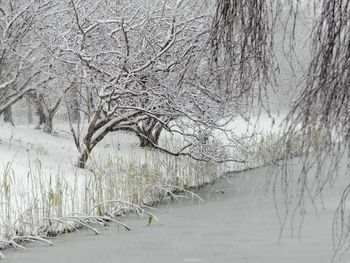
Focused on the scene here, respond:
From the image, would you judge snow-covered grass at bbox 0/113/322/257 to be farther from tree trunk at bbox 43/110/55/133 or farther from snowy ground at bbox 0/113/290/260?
tree trunk at bbox 43/110/55/133

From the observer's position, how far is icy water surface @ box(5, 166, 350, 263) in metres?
7.09

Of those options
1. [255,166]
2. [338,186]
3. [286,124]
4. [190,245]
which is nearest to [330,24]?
[286,124]

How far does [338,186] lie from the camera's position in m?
12.9

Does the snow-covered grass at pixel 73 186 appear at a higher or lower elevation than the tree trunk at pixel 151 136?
lower

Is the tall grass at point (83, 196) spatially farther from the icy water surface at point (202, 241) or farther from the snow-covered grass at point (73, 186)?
the icy water surface at point (202, 241)

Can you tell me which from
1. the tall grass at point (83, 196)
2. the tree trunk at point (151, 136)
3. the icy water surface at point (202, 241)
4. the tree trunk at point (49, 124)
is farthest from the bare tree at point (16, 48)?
the icy water surface at point (202, 241)

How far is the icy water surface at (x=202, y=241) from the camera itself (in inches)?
279

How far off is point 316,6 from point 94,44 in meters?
8.89

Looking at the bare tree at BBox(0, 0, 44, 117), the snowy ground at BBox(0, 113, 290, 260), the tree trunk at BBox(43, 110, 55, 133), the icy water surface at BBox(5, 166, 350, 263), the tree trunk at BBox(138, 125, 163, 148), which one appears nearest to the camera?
the icy water surface at BBox(5, 166, 350, 263)

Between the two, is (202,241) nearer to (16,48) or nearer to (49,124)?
(16,48)

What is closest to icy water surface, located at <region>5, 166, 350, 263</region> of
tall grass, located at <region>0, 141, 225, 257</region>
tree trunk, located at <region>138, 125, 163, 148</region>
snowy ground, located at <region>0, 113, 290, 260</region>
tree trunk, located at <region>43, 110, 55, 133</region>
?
tall grass, located at <region>0, 141, 225, 257</region>

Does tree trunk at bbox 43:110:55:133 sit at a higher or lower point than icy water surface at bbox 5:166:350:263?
higher

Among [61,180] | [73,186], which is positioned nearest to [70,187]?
[61,180]

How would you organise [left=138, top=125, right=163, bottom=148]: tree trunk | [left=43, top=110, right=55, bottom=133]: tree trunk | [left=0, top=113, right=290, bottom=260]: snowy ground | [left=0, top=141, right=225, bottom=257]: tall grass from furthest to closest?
[left=43, top=110, right=55, bottom=133]: tree trunk → [left=138, top=125, right=163, bottom=148]: tree trunk → [left=0, top=113, right=290, bottom=260]: snowy ground → [left=0, top=141, right=225, bottom=257]: tall grass
